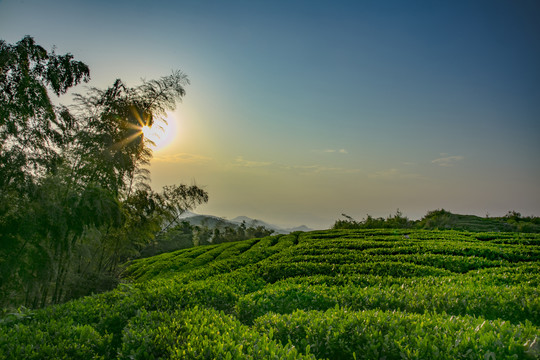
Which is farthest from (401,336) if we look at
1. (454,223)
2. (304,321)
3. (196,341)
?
(454,223)

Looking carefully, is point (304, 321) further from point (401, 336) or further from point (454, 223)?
point (454, 223)

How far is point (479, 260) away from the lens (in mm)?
9922

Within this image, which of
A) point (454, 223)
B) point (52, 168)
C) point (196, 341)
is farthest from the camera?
point (454, 223)

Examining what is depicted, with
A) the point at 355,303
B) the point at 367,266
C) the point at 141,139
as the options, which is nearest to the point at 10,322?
the point at 355,303

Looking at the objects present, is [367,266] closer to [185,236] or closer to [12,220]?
[12,220]

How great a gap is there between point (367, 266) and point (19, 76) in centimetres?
1015

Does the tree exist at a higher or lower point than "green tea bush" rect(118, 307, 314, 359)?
higher

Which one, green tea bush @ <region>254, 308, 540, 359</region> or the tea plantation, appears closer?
green tea bush @ <region>254, 308, 540, 359</region>

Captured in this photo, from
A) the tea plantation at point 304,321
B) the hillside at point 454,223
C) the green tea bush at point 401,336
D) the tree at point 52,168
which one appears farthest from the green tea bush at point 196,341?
the hillside at point 454,223

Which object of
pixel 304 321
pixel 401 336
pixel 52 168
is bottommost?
pixel 304 321

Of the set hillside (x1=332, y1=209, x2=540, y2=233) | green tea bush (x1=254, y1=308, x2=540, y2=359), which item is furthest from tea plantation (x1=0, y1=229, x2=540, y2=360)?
hillside (x1=332, y1=209, x2=540, y2=233)

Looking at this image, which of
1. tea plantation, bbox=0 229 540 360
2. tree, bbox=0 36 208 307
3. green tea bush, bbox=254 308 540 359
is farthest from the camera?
tree, bbox=0 36 208 307

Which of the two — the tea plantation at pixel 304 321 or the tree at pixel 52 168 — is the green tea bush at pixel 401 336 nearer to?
the tea plantation at pixel 304 321

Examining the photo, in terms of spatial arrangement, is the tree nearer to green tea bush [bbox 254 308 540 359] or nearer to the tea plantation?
the tea plantation
